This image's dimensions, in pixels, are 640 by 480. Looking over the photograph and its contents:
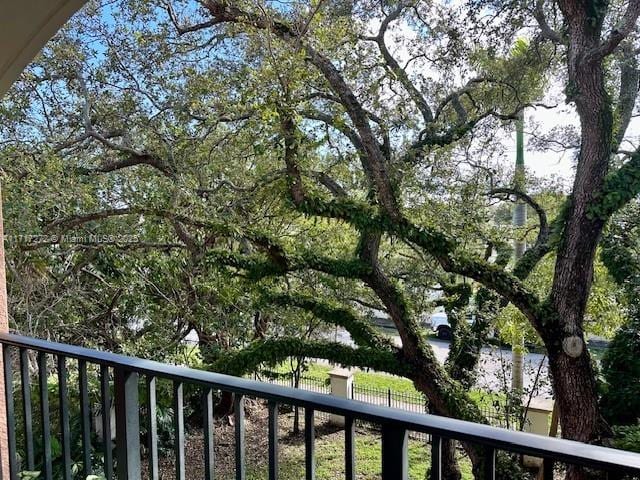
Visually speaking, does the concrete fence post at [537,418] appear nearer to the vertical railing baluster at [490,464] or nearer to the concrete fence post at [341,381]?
the concrete fence post at [341,381]

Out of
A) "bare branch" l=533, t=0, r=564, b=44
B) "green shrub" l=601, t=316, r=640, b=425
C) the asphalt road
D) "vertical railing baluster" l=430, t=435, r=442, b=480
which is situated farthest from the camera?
the asphalt road

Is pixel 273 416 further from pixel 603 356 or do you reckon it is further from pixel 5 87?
pixel 603 356

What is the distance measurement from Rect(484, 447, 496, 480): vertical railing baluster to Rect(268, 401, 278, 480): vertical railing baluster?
41 cm

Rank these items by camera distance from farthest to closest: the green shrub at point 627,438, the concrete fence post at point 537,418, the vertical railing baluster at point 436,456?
the concrete fence post at point 537,418, the green shrub at point 627,438, the vertical railing baluster at point 436,456

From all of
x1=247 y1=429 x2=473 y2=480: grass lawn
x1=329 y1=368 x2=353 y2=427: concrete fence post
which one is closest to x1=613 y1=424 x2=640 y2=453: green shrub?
x1=247 y1=429 x2=473 y2=480: grass lawn

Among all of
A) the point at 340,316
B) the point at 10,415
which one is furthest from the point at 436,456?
the point at 340,316

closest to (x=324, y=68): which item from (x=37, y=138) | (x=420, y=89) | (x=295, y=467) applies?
(x=420, y=89)

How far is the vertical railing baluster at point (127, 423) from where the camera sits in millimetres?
1245

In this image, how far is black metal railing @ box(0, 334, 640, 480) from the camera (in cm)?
72

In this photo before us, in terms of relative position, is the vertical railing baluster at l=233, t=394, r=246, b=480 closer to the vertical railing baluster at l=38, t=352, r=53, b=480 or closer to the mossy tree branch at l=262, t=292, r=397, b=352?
the vertical railing baluster at l=38, t=352, r=53, b=480

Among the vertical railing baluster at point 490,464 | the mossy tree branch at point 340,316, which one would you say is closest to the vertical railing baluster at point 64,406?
the vertical railing baluster at point 490,464

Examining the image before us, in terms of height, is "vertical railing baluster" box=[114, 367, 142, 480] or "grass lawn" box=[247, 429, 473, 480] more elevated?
"vertical railing baluster" box=[114, 367, 142, 480]

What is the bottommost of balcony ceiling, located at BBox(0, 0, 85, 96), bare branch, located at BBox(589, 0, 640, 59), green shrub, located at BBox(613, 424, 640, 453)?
green shrub, located at BBox(613, 424, 640, 453)

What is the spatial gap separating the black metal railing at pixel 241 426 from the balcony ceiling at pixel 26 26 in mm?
907
